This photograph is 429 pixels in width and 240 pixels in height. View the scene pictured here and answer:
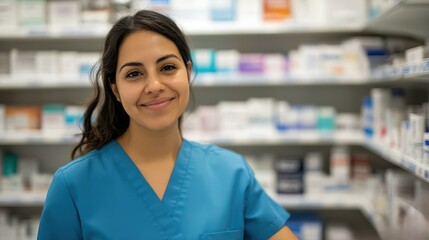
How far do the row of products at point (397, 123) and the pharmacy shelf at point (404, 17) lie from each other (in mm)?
389

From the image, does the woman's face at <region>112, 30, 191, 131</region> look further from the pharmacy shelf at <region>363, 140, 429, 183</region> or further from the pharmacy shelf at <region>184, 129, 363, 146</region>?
the pharmacy shelf at <region>184, 129, 363, 146</region>

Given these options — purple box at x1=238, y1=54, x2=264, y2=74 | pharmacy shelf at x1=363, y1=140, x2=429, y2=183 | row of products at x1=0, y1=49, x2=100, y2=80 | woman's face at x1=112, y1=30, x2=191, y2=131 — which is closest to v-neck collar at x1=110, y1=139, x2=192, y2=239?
woman's face at x1=112, y1=30, x2=191, y2=131

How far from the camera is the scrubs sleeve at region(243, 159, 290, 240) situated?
4.66 ft

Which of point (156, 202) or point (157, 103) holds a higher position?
point (157, 103)

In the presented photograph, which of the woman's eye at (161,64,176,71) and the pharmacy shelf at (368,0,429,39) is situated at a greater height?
the pharmacy shelf at (368,0,429,39)

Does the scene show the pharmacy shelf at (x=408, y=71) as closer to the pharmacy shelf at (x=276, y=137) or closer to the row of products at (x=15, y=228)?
the pharmacy shelf at (x=276, y=137)

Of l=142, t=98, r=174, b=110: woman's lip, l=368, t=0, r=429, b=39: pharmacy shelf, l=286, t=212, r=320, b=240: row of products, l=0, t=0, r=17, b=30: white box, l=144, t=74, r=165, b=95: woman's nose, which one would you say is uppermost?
l=0, t=0, r=17, b=30: white box

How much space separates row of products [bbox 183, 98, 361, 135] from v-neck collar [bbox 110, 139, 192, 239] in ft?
5.30

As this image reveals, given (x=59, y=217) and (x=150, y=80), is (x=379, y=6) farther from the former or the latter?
(x=59, y=217)

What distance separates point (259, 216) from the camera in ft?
4.66

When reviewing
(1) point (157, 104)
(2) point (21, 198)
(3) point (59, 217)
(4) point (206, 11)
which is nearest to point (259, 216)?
(1) point (157, 104)

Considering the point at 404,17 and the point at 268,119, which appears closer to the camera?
the point at 404,17

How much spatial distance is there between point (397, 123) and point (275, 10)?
1329mm

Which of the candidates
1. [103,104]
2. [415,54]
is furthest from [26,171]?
[415,54]
